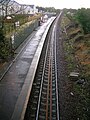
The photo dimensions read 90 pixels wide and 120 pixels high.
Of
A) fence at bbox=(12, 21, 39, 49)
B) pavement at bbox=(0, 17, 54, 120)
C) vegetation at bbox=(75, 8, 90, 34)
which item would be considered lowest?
pavement at bbox=(0, 17, 54, 120)

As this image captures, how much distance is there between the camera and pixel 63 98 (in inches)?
567

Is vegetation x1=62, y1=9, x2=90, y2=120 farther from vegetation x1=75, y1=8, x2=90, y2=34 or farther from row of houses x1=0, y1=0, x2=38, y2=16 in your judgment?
row of houses x1=0, y1=0, x2=38, y2=16

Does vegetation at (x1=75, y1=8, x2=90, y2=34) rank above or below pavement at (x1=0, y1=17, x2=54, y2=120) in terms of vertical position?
above

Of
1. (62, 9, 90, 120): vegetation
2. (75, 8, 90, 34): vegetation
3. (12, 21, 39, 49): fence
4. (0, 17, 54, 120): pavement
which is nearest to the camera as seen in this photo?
(0, 17, 54, 120): pavement

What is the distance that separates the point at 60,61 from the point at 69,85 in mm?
6767

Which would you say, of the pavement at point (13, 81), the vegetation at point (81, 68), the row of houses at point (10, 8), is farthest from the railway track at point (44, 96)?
the row of houses at point (10, 8)

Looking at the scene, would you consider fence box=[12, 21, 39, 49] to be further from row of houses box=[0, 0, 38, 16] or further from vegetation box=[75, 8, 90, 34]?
vegetation box=[75, 8, 90, 34]

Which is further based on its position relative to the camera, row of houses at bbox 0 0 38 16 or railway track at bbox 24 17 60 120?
row of houses at bbox 0 0 38 16

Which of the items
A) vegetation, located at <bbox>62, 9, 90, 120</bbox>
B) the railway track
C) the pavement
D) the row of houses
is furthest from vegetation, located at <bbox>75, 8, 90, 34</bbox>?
the railway track

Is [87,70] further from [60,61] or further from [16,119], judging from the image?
[16,119]

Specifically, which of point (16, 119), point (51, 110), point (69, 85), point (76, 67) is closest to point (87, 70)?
point (76, 67)

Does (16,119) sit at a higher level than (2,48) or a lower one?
lower

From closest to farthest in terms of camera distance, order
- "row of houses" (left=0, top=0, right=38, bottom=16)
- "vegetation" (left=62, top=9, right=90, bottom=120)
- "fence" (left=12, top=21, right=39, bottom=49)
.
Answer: "vegetation" (left=62, top=9, right=90, bottom=120) → "fence" (left=12, top=21, right=39, bottom=49) → "row of houses" (left=0, top=0, right=38, bottom=16)

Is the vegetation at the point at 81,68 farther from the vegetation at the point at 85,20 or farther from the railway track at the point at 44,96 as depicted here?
the railway track at the point at 44,96
